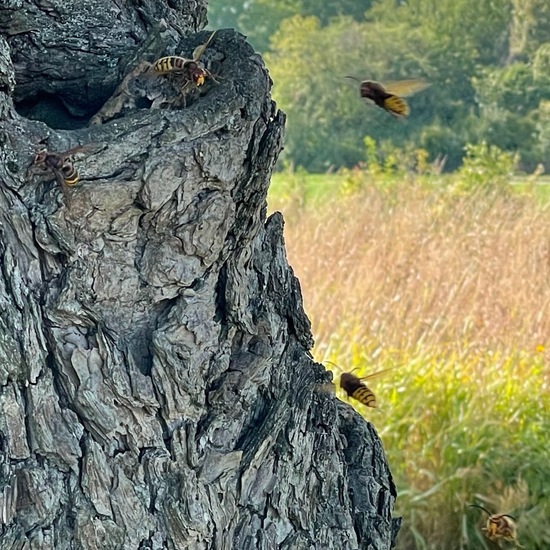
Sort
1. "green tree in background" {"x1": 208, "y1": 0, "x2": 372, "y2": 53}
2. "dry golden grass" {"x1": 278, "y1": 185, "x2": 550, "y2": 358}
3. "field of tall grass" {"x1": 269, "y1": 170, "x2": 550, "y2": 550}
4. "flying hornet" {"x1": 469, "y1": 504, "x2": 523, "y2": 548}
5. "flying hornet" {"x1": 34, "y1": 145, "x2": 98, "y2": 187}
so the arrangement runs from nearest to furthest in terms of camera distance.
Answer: "flying hornet" {"x1": 34, "y1": 145, "x2": 98, "y2": 187} < "flying hornet" {"x1": 469, "y1": 504, "x2": 523, "y2": 548} < "field of tall grass" {"x1": 269, "y1": 170, "x2": 550, "y2": 550} < "dry golden grass" {"x1": 278, "y1": 185, "x2": 550, "y2": 358} < "green tree in background" {"x1": 208, "y1": 0, "x2": 372, "y2": 53}

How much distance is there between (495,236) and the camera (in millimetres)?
5609

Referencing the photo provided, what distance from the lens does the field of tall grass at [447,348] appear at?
3.25 m

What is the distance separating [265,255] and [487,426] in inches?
87.9

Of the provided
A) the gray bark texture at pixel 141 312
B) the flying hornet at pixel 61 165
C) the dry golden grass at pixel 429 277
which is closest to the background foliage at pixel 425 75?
the dry golden grass at pixel 429 277

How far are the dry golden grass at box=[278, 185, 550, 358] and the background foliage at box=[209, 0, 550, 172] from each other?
10.5 meters

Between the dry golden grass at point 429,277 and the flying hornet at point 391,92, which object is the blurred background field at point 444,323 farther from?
the flying hornet at point 391,92

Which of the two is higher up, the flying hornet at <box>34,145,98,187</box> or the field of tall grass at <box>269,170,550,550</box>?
the flying hornet at <box>34,145,98,187</box>

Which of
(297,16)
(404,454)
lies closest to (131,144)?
(404,454)

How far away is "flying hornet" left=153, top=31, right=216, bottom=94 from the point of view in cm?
125

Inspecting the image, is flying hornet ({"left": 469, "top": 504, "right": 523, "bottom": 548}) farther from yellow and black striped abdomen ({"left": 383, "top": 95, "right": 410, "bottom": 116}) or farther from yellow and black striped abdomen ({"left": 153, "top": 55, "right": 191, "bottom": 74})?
yellow and black striped abdomen ({"left": 153, "top": 55, "right": 191, "bottom": 74})

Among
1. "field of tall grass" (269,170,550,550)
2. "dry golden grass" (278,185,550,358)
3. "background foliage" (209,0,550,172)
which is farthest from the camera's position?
"background foliage" (209,0,550,172)

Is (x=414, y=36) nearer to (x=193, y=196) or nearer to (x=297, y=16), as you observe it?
(x=297, y=16)

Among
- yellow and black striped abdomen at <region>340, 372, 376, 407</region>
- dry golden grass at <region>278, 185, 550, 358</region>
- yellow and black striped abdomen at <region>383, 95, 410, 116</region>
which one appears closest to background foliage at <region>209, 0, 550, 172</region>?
dry golden grass at <region>278, 185, 550, 358</region>

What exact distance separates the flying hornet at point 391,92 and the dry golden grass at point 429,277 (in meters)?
2.08
